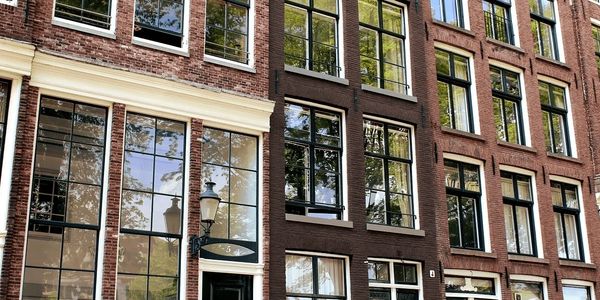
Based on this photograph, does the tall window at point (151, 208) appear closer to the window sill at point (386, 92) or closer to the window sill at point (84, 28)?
the window sill at point (84, 28)

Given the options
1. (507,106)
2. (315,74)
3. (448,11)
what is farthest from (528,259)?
(315,74)

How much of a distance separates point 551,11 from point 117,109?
16582mm

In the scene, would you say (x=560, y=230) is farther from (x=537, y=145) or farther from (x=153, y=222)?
(x=153, y=222)

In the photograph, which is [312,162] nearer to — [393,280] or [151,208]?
[393,280]

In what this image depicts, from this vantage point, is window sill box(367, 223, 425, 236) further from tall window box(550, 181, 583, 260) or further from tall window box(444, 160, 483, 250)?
tall window box(550, 181, 583, 260)

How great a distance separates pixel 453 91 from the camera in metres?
20.0

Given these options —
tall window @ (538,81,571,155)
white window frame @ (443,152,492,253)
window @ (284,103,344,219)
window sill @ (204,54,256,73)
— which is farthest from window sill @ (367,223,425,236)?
tall window @ (538,81,571,155)

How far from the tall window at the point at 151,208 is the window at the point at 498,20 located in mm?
11631

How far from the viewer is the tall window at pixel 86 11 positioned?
1347cm

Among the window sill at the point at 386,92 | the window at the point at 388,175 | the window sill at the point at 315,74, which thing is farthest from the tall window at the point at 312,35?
the window at the point at 388,175

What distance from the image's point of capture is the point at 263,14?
1608 cm

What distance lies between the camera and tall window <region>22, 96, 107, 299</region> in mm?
12086

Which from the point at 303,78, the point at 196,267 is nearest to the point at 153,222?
the point at 196,267

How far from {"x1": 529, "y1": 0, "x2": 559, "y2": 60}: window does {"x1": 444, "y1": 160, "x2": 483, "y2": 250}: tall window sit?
629 centimetres
